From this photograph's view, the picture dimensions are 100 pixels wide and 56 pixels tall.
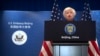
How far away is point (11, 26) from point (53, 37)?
121 cm

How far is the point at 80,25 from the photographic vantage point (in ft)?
10.9

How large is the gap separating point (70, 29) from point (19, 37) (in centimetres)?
125

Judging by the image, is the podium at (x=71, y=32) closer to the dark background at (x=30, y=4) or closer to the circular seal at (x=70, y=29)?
the circular seal at (x=70, y=29)

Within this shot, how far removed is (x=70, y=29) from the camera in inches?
131

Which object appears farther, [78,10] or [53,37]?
[78,10]

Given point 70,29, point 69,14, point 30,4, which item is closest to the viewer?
point 70,29

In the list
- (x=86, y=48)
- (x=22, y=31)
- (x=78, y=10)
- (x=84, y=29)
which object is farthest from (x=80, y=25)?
(x=22, y=31)

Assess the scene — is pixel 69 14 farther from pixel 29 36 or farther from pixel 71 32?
pixel 29 36

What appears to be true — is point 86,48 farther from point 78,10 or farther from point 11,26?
point 11,26

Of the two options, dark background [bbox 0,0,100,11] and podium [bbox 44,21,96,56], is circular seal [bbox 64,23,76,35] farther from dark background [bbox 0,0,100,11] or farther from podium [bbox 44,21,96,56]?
dark background [bbox 0,0,100,11]

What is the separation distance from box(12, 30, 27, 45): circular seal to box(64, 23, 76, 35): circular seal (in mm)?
1157

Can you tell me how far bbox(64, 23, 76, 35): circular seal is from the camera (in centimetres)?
333

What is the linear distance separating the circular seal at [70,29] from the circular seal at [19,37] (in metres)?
1.16

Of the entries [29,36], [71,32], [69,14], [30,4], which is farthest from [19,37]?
[71,32]
